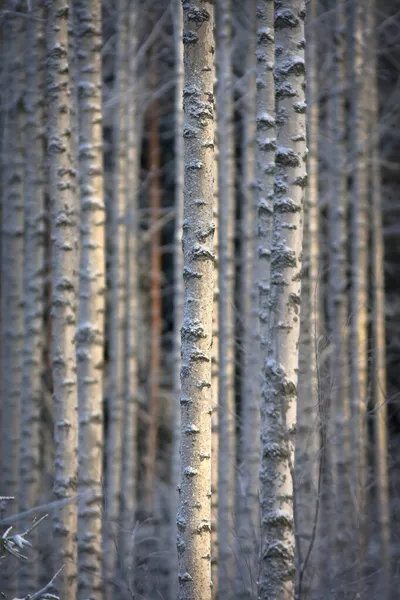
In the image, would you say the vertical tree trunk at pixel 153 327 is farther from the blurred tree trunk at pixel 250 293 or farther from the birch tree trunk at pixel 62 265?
the birch tree trunk at pixel 62 265

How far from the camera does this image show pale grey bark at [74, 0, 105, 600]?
277 inches

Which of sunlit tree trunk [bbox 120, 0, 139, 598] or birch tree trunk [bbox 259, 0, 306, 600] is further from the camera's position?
sunlit tree trunk [bbox 120, 0, 139, 598]

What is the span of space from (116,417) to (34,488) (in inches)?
136

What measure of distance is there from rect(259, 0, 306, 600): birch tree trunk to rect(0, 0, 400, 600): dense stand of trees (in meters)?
0.01

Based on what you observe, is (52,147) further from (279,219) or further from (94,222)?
(279,219)

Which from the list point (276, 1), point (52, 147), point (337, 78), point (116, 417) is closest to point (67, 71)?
point (52, 147)

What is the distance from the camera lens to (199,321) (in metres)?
4.94

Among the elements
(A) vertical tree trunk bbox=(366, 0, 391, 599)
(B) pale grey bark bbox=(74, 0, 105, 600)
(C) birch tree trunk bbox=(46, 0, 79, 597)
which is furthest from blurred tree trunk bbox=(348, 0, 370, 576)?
(C) birch tree trunk bbox=(46, 0, 79, 597)

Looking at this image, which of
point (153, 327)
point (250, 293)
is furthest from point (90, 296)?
point (153, 327)

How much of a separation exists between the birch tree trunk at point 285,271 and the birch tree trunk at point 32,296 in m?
3.44

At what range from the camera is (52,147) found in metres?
6.91

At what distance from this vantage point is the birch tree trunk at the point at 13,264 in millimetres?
9008

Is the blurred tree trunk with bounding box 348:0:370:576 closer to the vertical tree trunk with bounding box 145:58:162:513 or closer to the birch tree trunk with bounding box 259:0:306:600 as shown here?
the vertical tree trunk with bounding box 145:58:162:513

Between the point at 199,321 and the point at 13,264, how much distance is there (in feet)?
16.7
